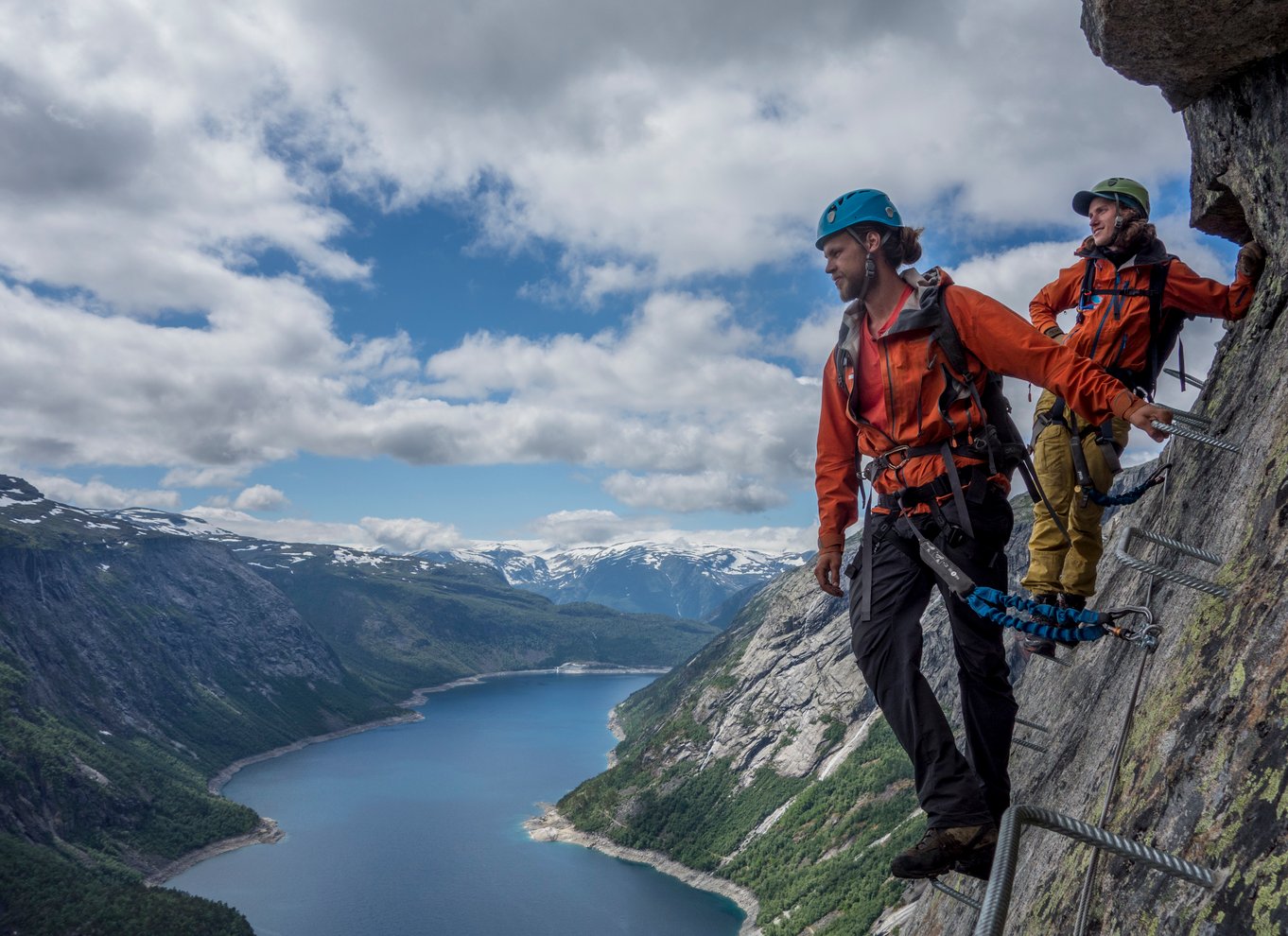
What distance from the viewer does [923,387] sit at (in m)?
5.84

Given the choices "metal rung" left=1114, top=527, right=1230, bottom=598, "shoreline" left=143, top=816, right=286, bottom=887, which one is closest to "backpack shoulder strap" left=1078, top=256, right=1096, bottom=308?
"metal rung" left=1114, top=527, right=1230, bottom=598

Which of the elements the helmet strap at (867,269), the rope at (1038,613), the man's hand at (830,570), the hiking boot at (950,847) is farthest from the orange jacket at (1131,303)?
the hiking boot at (950,847)

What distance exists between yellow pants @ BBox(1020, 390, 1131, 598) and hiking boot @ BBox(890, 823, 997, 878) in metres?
3.53

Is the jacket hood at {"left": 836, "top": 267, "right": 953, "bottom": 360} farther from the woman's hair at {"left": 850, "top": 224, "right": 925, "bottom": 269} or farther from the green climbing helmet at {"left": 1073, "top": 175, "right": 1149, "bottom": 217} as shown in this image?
the green climbing helmet at {"left": 1073, "top": 175, "right": 1149, "bottom": 217}

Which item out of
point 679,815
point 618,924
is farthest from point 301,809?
point 618,924

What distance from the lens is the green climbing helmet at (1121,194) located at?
7379 millimetres

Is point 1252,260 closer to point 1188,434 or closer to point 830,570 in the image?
point 1188,434

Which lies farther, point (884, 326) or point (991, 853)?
point (884, 326)

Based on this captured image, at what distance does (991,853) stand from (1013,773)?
3.48 meters

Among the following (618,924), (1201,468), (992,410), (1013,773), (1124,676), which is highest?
(992,410)

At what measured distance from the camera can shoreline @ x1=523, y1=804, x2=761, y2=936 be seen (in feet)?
420

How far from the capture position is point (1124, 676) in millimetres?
5914

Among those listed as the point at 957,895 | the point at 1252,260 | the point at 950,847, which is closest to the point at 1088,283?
the point at 1252,260

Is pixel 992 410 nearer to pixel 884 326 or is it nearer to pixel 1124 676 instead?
pixel 884 326
